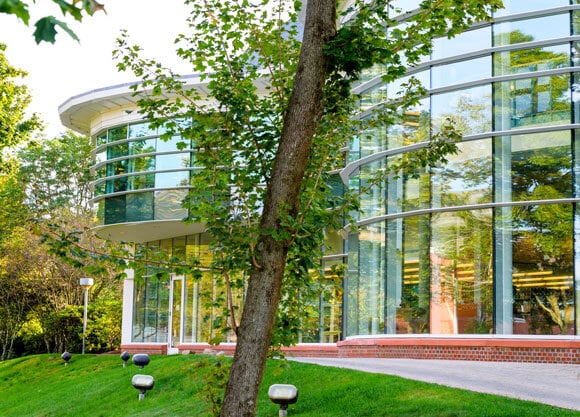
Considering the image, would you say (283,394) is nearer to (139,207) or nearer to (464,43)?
(464,43)

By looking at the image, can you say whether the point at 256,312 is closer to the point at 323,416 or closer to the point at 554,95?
the point at 323,416

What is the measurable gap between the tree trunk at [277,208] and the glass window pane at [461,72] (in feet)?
39.7

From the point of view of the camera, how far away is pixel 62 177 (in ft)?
149

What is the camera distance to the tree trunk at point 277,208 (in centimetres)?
754

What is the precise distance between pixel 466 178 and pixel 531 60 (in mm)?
2929

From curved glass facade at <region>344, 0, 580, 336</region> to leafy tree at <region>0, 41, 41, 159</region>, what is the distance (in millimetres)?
10830

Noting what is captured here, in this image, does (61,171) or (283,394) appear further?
(61,171)

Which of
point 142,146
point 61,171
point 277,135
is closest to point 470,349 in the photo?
point 277,135

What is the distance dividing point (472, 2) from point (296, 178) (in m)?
2.62

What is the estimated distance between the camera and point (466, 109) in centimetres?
1991

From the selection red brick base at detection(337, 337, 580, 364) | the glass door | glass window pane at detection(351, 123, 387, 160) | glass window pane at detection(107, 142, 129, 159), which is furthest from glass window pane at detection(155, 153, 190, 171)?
red brick base at detection(337, 337, 580, 364)

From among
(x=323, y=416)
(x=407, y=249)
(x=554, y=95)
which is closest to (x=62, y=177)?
(x=407, y=249)

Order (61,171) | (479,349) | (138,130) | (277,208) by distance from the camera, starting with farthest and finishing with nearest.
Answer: (61,171) → (138,130) → (479,349) → (277,208)

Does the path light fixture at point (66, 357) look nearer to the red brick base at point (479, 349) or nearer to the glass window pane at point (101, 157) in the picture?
the glass window pane at point (101, 157)
